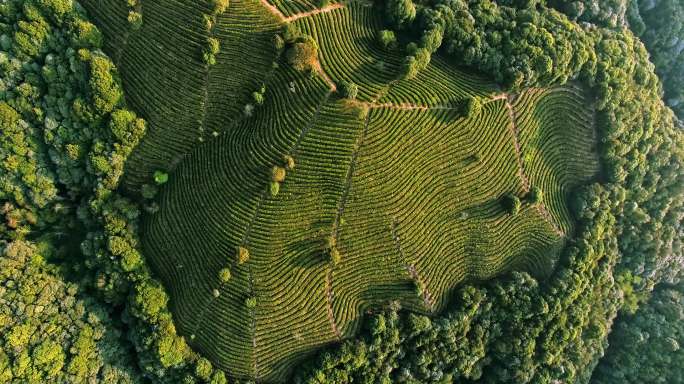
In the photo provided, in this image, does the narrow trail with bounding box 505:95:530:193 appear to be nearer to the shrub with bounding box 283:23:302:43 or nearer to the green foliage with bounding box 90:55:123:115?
the shrub with bounding box 283:23:302:43

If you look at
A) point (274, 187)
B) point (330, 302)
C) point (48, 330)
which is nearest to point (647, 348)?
point (330, 302)

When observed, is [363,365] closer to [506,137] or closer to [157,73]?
[506,137]

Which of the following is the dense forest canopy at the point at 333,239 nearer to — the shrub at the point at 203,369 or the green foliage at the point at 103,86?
the green foliage at the point at 103,86

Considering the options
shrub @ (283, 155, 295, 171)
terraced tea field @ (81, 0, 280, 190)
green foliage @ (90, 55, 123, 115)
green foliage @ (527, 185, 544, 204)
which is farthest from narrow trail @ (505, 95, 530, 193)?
green foliage @ (90, 55, 123, 115)

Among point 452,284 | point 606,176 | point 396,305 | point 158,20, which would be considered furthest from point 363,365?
point 158,20

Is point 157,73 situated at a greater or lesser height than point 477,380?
greater

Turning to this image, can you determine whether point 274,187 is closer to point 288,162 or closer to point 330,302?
point 288,162

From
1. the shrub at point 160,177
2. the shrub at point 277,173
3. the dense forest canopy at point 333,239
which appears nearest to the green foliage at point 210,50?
the dense forest canopy at point 333,239
